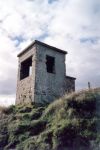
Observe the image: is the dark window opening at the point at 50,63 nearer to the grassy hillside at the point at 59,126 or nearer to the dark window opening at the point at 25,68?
the dark window opening at the point at 25,68

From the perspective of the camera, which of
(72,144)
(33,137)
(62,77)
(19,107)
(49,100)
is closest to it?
(72,144)

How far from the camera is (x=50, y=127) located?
9.66 m

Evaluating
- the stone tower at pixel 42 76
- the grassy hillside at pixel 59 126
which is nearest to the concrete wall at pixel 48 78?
the stone tower at pixel 42 76

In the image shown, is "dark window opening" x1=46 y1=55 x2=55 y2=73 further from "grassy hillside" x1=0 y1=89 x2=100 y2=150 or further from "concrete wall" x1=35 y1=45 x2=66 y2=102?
"grassy hillside" x1=0 y1=89 x2=100 y2=150

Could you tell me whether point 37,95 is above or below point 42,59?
below

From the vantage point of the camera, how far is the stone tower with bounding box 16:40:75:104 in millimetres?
13438

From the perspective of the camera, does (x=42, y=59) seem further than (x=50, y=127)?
Yes

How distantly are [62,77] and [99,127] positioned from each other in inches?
248

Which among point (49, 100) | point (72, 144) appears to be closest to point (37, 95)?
point (49, 100)

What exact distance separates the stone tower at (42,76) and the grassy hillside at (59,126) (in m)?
1.92

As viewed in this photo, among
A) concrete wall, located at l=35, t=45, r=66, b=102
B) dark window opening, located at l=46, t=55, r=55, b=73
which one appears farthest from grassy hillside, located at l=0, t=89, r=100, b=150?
dark window opening, located at l=46, t=55, r=55, b=73

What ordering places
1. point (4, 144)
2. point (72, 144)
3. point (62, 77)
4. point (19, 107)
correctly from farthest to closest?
point (62, 77) → point (19, 107) → point (4, 144) → point (72, 144)

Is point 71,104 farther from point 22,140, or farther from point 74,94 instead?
point 22,140

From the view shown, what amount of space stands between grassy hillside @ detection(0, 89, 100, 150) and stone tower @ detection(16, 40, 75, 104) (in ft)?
6.30
